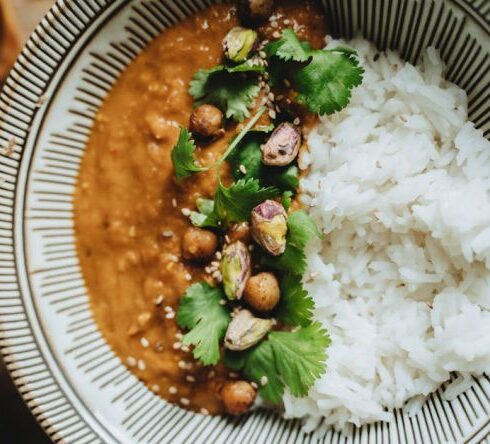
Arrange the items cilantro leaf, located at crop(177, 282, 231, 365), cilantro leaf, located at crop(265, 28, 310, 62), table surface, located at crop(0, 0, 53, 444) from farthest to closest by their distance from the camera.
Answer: table surface, located at crop(0, 0, 53, 444) → cilantro leaf, located at crop(177, 282, 231, 365) → cilantro leaf, located at crop(265, 28, 310, 62)

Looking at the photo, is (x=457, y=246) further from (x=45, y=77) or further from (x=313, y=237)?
(x=45, y=77)

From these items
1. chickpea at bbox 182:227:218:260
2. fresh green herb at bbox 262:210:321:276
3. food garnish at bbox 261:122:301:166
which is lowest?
chickpea at bbox 182:227:218:260

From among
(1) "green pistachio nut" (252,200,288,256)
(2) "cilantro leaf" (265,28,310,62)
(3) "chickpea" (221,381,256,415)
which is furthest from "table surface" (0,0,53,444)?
(1) "green pistachio nut" (252,200,288,256)

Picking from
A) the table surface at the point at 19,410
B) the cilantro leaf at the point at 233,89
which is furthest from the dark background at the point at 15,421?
the cilantro leaf at the point at 233,89

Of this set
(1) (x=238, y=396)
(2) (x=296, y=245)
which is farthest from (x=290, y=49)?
(1) (x=238, y=396)

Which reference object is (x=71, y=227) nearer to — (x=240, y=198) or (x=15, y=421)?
(x=240, y=198)

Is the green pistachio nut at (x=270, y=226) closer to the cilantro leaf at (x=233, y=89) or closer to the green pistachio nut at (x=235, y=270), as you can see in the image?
the green pistachio nut at (x=235, y=270)

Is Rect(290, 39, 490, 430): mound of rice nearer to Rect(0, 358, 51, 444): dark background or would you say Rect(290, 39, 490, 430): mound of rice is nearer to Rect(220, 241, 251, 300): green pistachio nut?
Rect(220, 241, 251, 300): green pistachio nut
